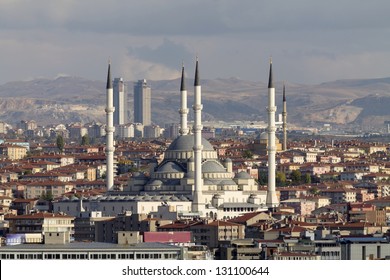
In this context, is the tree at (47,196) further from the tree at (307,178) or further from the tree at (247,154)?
the tree at (247,154)

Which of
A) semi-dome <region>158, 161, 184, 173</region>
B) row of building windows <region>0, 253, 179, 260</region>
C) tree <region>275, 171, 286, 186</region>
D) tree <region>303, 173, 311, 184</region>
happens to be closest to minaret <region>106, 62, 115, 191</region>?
semi-dome <region>158, 161, 184, 173</region>

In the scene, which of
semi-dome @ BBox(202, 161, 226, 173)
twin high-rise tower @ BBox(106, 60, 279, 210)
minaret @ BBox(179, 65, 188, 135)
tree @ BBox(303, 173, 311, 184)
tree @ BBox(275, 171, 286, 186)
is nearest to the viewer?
twin high-rise tower @ BBox(106, 60, 279, 210)

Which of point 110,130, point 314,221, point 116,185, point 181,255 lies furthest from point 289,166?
point 181,255

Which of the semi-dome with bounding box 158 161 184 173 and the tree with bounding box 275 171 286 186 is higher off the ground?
the tree with bounding box 275 171 286 186

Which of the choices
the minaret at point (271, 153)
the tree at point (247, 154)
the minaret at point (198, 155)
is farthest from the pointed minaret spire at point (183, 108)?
the tree at point (247, 154)

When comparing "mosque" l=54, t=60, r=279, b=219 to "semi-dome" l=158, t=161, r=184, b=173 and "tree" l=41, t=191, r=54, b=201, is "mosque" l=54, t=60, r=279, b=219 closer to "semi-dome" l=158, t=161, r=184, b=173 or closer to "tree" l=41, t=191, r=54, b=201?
"semi-dome" l=158, t=161, r=184, b=173

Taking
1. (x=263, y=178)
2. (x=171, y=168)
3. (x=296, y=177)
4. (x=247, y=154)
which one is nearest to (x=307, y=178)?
(x=296, y=177)

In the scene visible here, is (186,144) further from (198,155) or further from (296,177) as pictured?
(296,177)
